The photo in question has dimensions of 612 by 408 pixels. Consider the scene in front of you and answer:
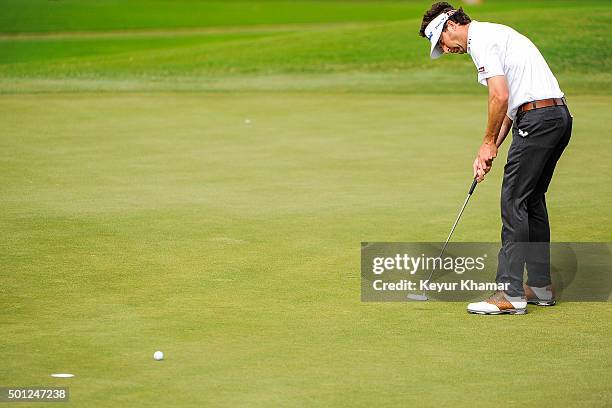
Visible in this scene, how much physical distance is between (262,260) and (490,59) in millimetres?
2392

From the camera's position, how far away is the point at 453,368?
656 cm

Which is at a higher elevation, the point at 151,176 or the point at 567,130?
the point at 151,176

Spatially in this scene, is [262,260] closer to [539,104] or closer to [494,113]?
[494,113]

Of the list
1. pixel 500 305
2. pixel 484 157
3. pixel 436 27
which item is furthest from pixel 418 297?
pixel 436 27

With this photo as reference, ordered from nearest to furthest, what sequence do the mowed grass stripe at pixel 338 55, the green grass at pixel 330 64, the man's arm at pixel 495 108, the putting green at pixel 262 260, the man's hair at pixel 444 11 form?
the putting green at pixel 262 260, the man's arm at pixel 495 108, the man's hair at pixel 444 11, the green grass at pixel 330 64, the mowed grass stripe at pixel 338 55

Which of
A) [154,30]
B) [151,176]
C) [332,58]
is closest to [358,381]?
[151,176]

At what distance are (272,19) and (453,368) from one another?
40105 mm

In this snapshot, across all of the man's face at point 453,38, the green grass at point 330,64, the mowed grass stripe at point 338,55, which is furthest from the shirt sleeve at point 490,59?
the mowed grass stripe at point 338,55

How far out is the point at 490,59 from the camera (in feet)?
25.8

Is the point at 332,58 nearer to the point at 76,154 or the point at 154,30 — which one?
the point at 76,154

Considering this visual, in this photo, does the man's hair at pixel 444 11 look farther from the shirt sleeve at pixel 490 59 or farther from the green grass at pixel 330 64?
the green grass at pixel 330 64

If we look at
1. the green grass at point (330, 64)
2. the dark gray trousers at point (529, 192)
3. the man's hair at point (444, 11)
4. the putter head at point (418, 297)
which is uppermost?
the green grass at point (330, 64)

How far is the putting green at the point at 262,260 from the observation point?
20.9ft

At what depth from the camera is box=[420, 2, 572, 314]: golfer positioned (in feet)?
25.9
